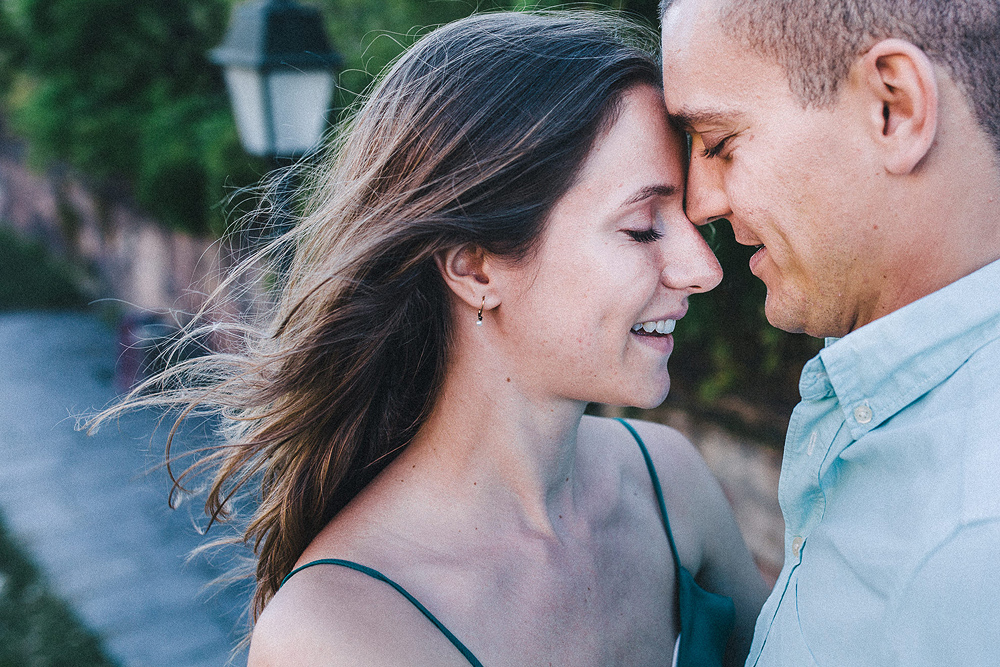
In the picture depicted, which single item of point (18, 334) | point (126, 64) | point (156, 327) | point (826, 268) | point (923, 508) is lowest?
point (18, 334)

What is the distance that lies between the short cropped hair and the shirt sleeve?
67cm

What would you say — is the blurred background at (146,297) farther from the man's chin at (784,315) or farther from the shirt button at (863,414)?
the shirt button at (863,414)

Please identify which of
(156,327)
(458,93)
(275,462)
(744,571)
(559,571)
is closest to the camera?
(458,93)

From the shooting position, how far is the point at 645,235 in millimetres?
1761

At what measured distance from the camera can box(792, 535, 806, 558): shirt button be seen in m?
1.60

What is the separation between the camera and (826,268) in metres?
1.56

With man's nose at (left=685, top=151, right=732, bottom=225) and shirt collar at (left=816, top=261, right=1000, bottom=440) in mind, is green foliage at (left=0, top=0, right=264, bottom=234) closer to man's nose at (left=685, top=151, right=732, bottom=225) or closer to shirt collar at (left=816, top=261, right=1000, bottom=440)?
man's nose at (left=685, top=151, right=732, bottom=225)

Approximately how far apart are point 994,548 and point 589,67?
47.3 inches

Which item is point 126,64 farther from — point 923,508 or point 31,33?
point 923,508

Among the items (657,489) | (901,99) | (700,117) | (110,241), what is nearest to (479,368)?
(657,489)

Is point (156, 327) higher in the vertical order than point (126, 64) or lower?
lower

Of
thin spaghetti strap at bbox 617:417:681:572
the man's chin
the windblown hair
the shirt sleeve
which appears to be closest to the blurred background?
the windblown hair

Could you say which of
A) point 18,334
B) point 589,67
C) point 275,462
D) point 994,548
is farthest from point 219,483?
point 18,334

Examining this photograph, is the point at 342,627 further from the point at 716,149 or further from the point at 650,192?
the point at 716,149
